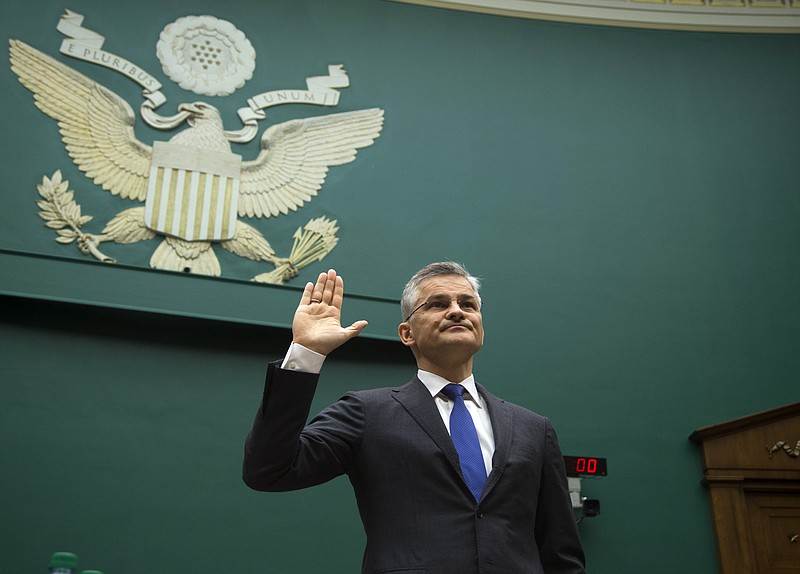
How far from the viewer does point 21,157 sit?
5.04m

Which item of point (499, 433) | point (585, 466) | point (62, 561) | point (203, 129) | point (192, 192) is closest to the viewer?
point (62, 561)

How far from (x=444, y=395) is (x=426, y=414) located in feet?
0.36

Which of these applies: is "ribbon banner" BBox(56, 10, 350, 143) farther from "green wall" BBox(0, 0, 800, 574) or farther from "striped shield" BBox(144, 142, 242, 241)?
"striped shield" BBox(144, 142, 242, 241)

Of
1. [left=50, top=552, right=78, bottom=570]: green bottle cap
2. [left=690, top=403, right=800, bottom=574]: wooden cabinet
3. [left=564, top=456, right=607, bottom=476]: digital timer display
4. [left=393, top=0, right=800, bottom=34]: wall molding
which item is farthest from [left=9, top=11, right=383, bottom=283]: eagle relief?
[left=50, top=552, right=78, bottom=570]: green bottle cap

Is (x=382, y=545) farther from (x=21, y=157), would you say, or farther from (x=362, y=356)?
(x=21, y=157)

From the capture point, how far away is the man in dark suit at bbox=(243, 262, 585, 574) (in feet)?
5.37

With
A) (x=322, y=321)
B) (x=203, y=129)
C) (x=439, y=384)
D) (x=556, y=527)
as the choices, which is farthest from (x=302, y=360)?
(x=203, y=129)

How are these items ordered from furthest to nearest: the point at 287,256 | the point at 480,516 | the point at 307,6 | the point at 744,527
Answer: the point at 307,6
the point at 287,256
the point at 744,527
the point at 480,516

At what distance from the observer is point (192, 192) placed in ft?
17.0

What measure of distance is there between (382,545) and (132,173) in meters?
3.99

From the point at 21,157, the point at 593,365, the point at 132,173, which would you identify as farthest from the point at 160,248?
the point at 593,365

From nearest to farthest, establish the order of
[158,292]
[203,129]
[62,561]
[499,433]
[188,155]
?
[62,561]
[499,433]
[158,292]
[188,155]
[203,129]

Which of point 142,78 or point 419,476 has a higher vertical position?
point 142,78

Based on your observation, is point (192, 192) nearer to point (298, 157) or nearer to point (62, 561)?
point (298, 157)
